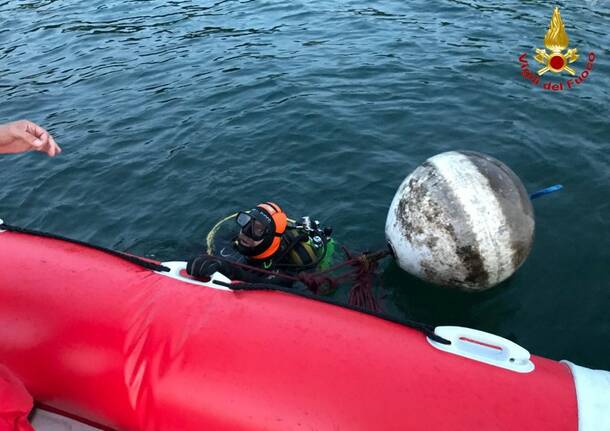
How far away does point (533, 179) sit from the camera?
244 inches

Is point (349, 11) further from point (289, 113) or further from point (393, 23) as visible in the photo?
point (289, 113)

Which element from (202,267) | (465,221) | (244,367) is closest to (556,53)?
(465,221)

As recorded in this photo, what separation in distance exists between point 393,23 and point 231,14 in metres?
4.31

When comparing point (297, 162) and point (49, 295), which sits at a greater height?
point (49, 295)

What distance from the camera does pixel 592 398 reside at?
240 centimetres

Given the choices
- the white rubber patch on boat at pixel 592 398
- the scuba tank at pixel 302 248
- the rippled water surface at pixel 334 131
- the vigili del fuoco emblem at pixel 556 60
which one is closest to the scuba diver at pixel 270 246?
the scuba tank at pixel 302 248

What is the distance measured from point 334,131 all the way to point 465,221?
4.08 m

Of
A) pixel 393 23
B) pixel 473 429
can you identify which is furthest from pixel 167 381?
pixel 393 23

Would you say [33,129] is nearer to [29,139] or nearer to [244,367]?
[29,139]

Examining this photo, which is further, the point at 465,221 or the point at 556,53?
the point at 556,53

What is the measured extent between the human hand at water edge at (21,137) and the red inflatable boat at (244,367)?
0.86 metres

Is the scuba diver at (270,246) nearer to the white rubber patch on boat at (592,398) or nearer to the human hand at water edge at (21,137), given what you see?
the human hand at water edge at (21,137)

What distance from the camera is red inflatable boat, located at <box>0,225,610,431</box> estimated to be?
2.32 meters

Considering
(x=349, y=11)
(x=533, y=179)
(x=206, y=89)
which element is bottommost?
(x=533, y=179)
